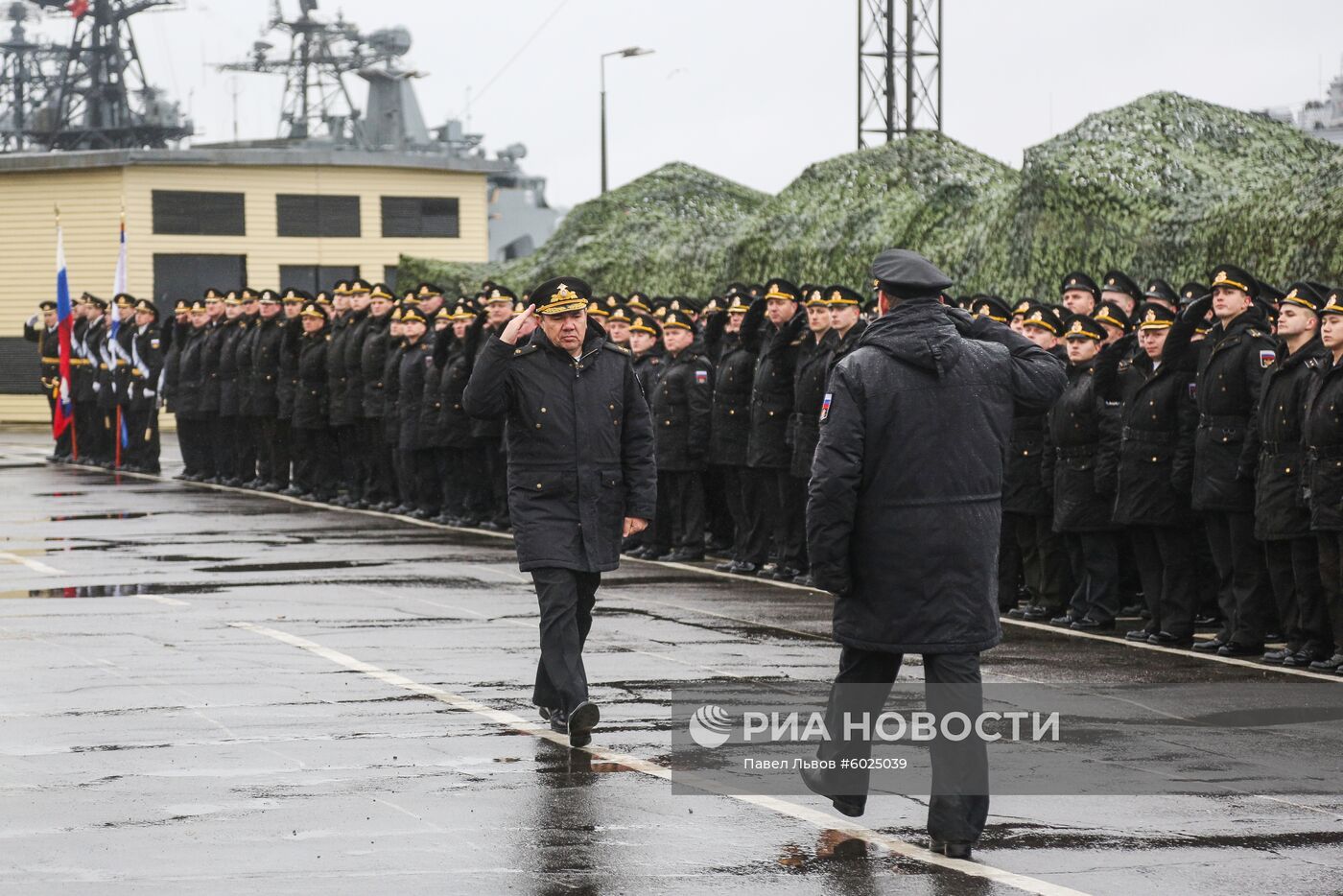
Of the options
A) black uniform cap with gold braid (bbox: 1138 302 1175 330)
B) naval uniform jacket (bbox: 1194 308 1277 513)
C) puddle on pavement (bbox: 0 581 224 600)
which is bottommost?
puddle on pavement (bbox: 0 581 224 600)

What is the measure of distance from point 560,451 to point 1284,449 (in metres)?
4.55

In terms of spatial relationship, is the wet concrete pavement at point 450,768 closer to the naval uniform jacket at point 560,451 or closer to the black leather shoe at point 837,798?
the black leather shoe at point 837,798

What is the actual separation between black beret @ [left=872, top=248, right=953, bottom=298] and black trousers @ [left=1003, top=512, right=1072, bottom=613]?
6.88 metres

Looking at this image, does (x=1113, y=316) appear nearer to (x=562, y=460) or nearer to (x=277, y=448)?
(x=562, y=460)

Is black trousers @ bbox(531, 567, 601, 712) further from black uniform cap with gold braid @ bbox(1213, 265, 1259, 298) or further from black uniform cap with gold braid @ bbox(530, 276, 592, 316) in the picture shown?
black uniform cap with gold braid @ bbox(1213, 265, 1259, 298)

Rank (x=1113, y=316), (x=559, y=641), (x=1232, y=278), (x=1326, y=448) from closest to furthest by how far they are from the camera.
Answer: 1. (x=559, y=641)
2. (x=1326, y=448)
3. (x=1232, y=278)
4. (x=1113, y=316)

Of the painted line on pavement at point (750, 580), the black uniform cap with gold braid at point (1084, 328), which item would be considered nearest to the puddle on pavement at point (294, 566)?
the painted line on pavement at point (750, 580)

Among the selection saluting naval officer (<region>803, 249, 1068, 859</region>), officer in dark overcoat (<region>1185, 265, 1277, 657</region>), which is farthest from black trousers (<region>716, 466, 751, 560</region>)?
saluting naval officer (<region>803, 249, 1068, 859</region>)

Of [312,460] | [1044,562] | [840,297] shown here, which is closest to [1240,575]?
[1044,562]

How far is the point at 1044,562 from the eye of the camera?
1397 centimetres

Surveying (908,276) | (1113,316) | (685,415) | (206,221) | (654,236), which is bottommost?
(685,415)

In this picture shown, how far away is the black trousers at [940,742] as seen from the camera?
22.7 feet

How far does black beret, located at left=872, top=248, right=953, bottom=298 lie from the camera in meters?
7.05

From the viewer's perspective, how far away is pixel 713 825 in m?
7.37
